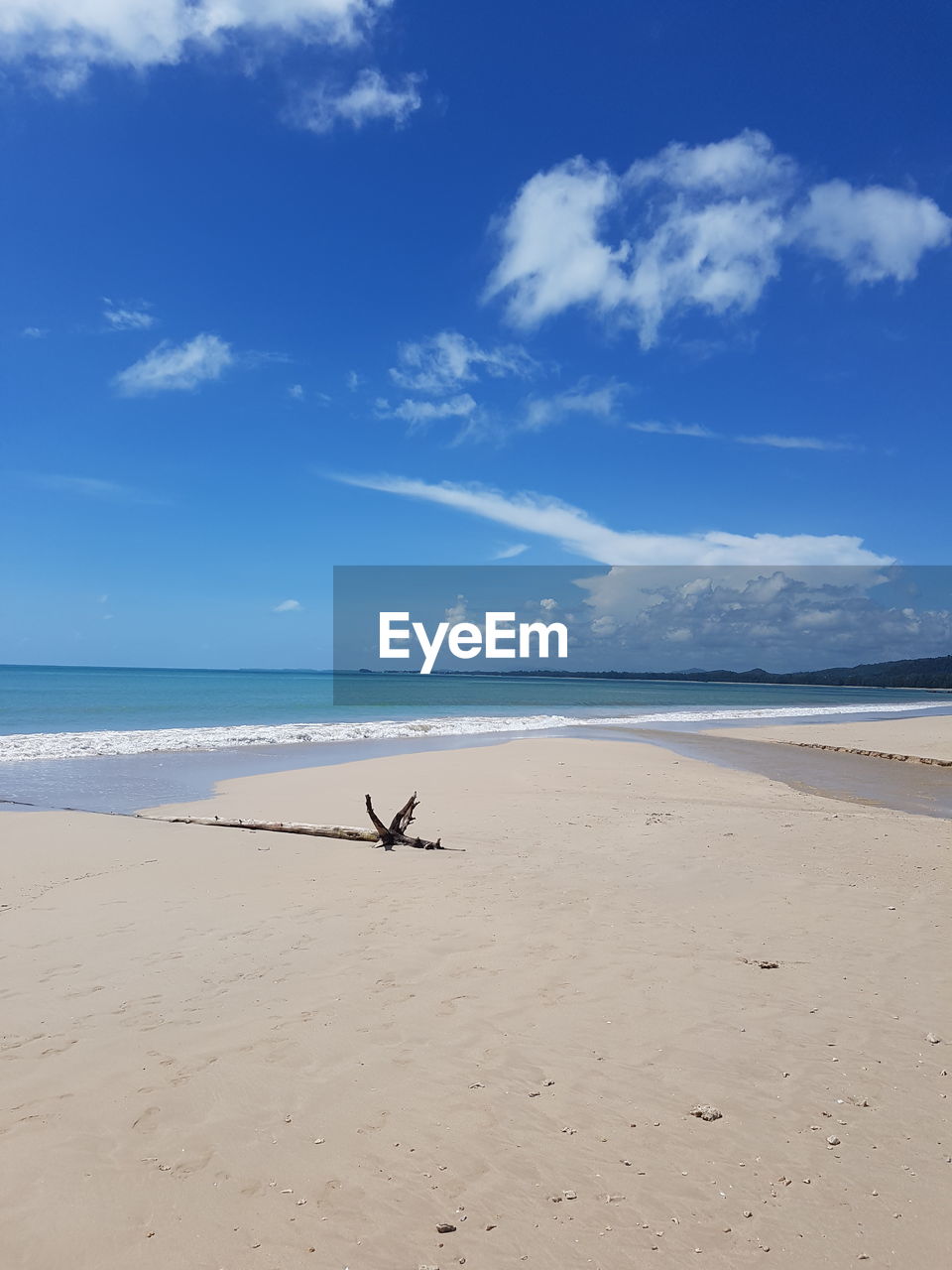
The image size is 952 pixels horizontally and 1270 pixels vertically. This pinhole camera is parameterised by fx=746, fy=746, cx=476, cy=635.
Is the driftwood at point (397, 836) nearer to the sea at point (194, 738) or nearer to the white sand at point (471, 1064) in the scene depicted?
the white sand at point (471, 1064)

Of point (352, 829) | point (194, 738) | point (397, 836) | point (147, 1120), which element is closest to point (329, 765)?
point (194, 738)

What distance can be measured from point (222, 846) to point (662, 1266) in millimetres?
8439

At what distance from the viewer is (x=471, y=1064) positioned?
4637 mm

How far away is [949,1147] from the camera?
387 centimetres

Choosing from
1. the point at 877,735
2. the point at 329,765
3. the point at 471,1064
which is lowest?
the point at 877,735

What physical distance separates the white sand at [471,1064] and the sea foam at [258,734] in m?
15.8

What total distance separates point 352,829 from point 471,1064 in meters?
6.63

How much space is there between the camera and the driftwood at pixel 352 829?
10.4 meters

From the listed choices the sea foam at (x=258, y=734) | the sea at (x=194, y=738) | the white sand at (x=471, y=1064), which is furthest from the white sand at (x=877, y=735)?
the white sand at (x=471, y=1064)

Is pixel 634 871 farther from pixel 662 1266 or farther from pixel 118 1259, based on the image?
pixel 118 1259

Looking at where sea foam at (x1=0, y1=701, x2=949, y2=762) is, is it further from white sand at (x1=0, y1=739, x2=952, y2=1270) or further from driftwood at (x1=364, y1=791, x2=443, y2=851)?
white sand at (x1=0, y1=739, x2=952, y2=1270)

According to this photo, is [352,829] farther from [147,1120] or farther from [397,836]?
[147,1120]

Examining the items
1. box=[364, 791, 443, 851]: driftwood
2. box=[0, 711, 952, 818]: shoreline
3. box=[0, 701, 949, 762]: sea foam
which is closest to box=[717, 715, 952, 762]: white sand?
box=[0, 711, 952, 818]: shoreline

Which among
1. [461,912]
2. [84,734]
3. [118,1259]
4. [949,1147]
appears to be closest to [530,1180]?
[118,1259]
